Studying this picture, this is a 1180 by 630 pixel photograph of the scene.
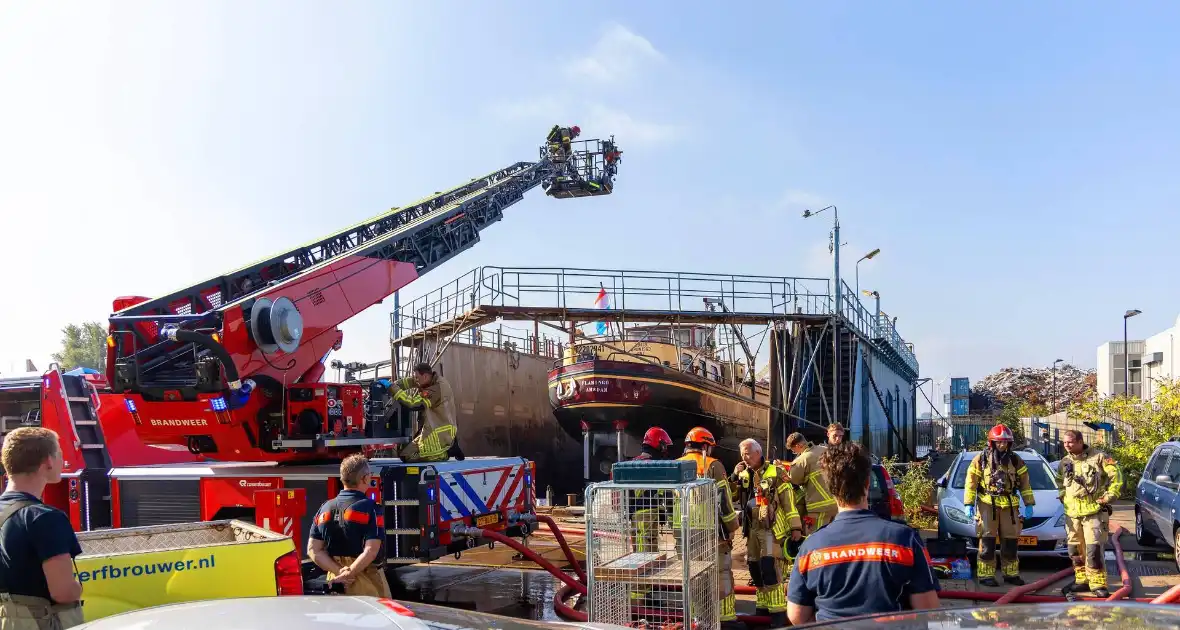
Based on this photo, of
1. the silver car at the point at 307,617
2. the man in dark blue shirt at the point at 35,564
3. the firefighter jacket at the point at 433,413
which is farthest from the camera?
the firefighter jacket at the point at 433,413

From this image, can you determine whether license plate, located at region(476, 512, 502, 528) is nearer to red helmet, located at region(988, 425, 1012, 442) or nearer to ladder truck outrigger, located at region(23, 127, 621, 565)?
ladder truck outrigger, located at region(23, 127, 621, 565)

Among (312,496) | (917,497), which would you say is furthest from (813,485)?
(917,497)

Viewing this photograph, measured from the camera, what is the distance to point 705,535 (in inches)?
234

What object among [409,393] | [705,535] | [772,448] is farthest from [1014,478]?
[772,448]

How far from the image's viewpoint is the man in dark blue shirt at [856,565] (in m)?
3.11

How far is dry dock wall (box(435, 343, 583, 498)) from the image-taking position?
24.1 metres

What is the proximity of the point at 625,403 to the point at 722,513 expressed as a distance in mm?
15200

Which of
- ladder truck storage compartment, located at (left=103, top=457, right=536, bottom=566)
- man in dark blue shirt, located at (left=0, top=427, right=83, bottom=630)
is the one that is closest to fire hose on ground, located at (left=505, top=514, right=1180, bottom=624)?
ladder truck storage compartment, located at (left=103, top=457, right=536, bottom=566)

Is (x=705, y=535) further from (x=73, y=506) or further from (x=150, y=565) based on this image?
(x=73, y=506)

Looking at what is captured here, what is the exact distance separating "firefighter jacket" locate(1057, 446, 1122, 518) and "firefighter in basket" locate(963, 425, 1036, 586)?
0.39m

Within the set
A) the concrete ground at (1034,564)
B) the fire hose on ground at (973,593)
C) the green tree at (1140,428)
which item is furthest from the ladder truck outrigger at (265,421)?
the green tree at (1140,428)

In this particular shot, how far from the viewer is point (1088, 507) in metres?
8.03

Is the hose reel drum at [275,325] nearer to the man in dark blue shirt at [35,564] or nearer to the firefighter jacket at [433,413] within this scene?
the firefighter jacket at [433,413]

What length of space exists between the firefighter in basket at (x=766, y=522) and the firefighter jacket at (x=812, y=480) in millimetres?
281
